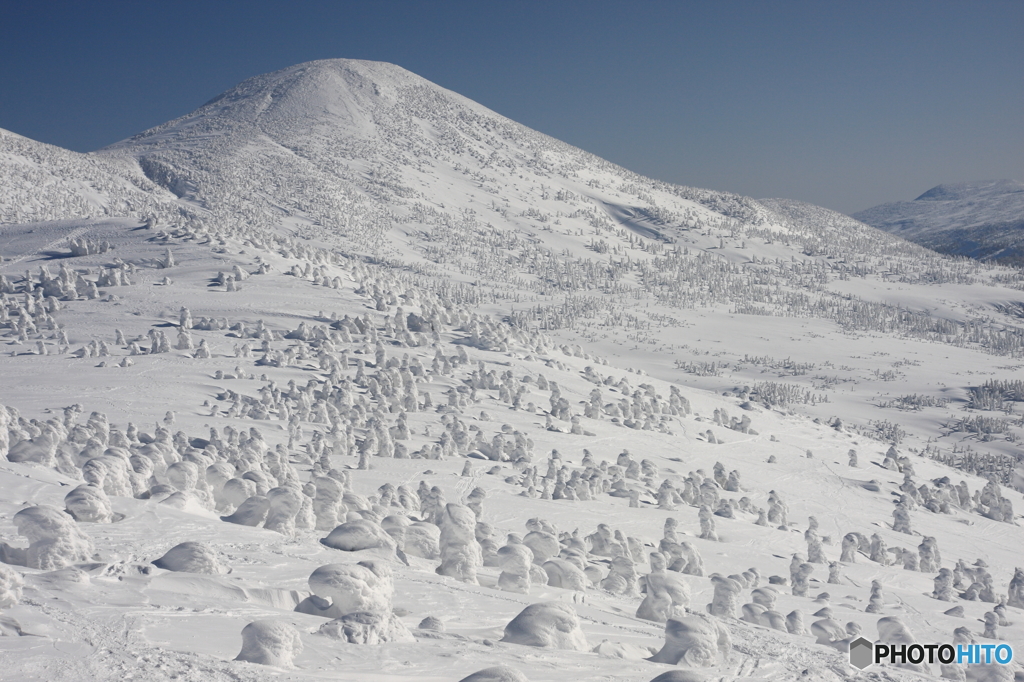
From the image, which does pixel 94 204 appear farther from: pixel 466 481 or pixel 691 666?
pixel 691 666

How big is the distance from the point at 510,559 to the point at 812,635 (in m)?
7.00

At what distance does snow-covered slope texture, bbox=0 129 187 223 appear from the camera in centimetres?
11462

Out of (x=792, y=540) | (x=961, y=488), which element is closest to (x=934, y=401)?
(x=961, y=488)

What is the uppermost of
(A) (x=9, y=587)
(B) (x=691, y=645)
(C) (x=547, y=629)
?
(A) (x=9, y=587)

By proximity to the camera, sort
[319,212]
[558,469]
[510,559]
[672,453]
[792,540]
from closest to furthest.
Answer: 1. [510,559]
2. [792,540]
3. [558,469]
4. [672,453]
5. [319,212]

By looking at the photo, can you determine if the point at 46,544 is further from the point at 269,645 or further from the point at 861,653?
the point at 861,653

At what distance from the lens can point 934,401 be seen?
339 feet

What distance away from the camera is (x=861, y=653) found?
13.4m

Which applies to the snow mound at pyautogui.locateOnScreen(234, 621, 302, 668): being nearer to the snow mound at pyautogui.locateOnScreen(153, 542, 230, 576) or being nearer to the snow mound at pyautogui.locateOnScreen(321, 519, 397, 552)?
the snow mound at pyautogui.locateOnScreen(153, 542, 230, 576)

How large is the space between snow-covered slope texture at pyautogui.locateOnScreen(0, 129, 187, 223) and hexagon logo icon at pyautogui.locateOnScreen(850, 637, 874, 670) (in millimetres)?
114872

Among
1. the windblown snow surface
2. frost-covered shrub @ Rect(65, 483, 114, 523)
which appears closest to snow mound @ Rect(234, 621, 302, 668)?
the windblown snow surface

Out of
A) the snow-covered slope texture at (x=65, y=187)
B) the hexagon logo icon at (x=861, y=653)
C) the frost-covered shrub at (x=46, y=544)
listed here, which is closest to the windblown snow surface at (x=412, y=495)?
the frost-covered shrub at (x=46, y=544)

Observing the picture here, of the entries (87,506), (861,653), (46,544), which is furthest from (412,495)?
(46,544)

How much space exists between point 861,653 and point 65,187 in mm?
149540
